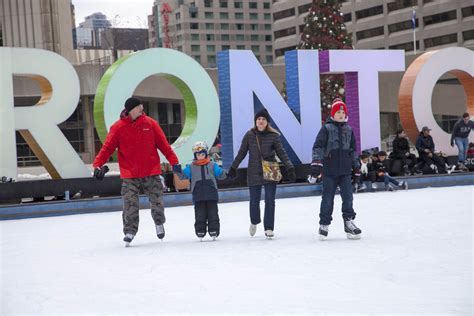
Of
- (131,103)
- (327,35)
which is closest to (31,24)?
(327,35)

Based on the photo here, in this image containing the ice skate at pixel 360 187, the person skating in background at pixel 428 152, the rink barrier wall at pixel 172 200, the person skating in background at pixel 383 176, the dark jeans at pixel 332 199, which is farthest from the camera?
the person skating in background at pixel 428 152

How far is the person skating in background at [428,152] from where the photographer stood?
17141 mm

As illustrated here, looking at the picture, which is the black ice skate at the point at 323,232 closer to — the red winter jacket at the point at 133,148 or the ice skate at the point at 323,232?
the ice skate at the point at 323,232

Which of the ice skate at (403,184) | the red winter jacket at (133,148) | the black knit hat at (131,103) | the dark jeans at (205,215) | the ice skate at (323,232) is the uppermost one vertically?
the black knit hat at (131,103)

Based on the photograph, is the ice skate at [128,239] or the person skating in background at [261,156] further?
the person skating in background at [261,156]

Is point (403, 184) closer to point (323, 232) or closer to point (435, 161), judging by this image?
point (435, 161)

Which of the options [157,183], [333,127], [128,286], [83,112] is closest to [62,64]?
[157,183]

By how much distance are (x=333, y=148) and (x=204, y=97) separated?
8.27 meters

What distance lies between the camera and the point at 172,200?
14.6m

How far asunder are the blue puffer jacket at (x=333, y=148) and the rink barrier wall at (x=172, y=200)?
254 inches

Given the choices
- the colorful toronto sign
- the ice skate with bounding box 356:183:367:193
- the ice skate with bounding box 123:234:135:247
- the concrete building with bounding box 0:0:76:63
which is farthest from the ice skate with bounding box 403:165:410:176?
the concrete building with bounding box 0:0:76:63

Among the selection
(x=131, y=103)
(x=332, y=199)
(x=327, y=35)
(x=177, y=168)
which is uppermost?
(x=327, y=35)

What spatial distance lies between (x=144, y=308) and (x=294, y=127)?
38.7 ft

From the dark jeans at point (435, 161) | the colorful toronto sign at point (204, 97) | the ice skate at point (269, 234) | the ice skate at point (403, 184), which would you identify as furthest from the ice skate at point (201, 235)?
the dark jeans at point (435, 161)
